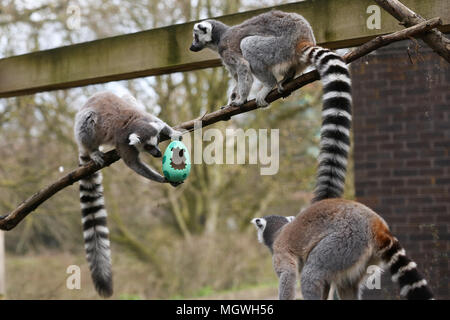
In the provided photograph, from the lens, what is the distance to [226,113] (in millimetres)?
3109

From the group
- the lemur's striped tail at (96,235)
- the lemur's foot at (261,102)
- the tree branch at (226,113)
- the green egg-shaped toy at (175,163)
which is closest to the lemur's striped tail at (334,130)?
the tree branch at (226,113)

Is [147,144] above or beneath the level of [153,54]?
beneath

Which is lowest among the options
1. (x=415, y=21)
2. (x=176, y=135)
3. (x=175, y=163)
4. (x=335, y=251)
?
(x=335, y=251)

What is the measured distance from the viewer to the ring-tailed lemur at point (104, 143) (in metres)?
3.36

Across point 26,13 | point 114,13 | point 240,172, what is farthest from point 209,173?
point 26,13

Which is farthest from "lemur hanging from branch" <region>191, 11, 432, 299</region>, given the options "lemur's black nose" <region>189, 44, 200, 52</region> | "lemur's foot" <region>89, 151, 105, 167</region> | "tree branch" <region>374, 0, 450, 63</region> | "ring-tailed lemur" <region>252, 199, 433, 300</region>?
"lemur's foot" <region>89, 151, 105, 167</region>

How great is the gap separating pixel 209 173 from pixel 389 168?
615cm

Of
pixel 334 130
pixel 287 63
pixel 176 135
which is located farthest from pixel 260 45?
pixel 334 130

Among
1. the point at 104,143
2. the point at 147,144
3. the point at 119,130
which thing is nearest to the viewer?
the point at 147,144

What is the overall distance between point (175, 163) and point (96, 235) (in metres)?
1.01

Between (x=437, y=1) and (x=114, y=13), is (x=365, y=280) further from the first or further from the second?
(x=114, y=13)

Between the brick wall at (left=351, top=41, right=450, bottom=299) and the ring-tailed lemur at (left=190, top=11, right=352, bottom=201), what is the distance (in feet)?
3.14

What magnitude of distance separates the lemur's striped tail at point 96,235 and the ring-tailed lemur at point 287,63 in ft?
3.66

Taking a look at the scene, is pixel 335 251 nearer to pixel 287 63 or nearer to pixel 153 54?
pixel 287 63
